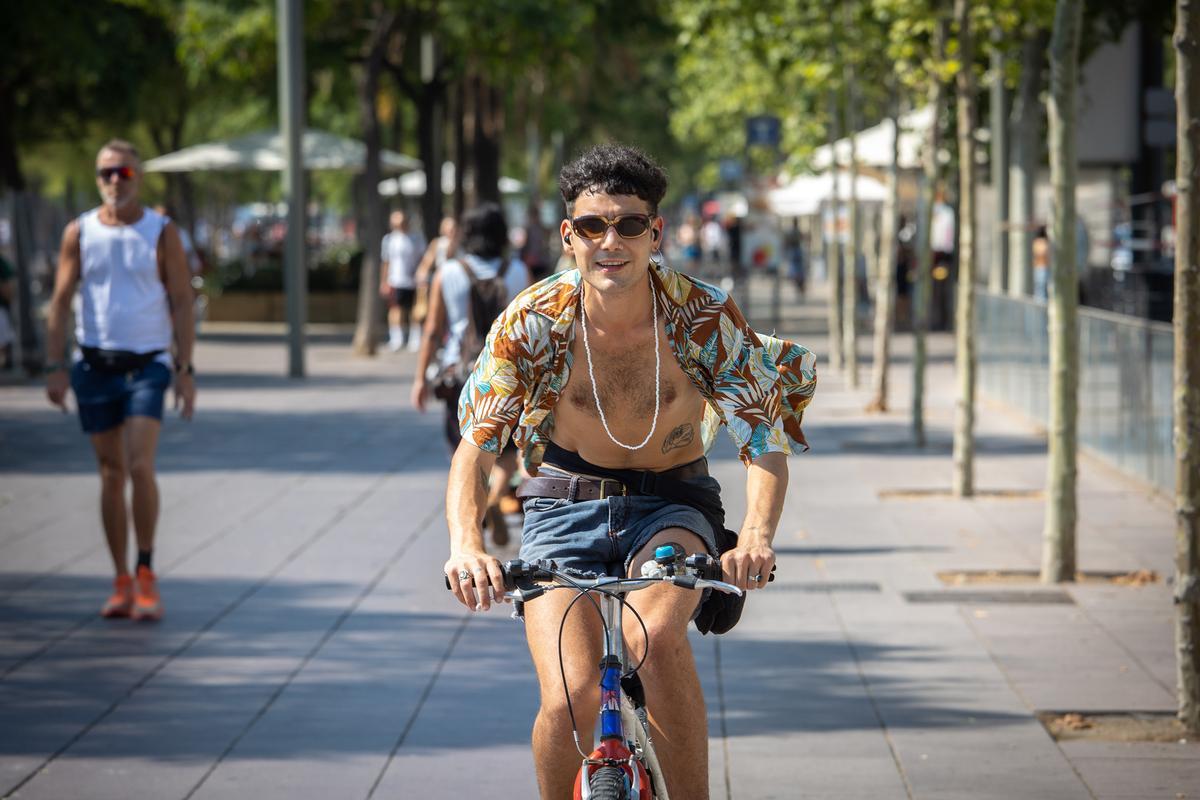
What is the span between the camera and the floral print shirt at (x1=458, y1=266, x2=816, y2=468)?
4055mm

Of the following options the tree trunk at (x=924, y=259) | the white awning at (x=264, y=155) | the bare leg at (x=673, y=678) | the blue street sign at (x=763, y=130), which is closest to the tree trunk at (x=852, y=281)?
the tree trunk at (x=924, y=259)

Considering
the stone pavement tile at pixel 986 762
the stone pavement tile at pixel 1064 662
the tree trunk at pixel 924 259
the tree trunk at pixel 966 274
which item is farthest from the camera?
the tree trunk at pixel 924 259

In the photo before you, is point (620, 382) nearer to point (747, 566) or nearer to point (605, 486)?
point (605, 486)

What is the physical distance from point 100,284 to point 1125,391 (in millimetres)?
7124

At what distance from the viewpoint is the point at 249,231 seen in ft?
192

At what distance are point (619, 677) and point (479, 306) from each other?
5789mm

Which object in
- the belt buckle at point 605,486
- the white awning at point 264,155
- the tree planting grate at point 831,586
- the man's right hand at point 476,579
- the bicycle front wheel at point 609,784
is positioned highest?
the white awning at point 264,155

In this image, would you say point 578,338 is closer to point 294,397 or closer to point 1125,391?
point 1125,391

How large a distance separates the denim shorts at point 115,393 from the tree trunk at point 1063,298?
3.92 meters

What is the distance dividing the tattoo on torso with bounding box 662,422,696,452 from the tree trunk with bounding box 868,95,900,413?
12.0m

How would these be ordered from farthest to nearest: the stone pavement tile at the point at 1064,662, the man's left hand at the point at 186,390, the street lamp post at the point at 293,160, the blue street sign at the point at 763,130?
the blue street sign at the point at 763,130 → the street lamp post at the point at 293,160 → the man's left hand at the point at 186,390 → the stone pavement tile at the point at 1064,662

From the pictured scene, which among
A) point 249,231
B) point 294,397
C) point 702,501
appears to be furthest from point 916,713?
point 249,231

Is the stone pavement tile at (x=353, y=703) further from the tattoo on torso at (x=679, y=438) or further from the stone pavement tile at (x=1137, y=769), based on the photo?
the stone pavement tile at (x=1137, y=769)

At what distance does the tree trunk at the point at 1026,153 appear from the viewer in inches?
786
